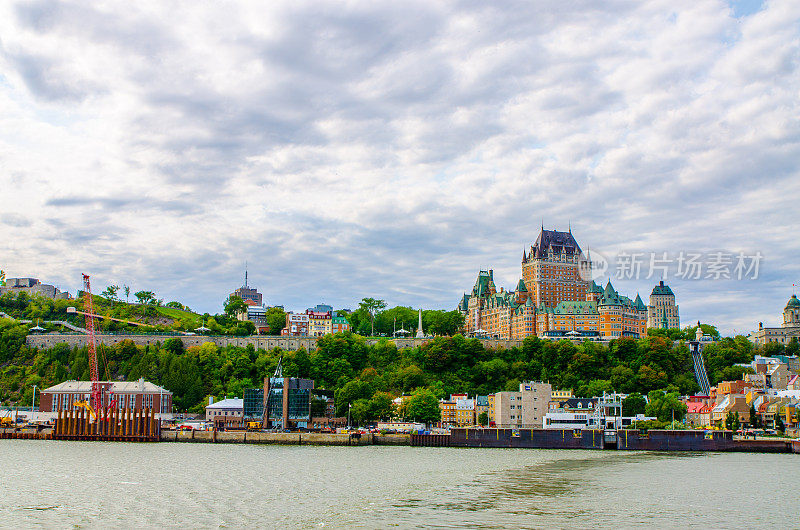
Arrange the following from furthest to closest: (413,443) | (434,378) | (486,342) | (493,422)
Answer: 1. (486,342)
2. (434,378)
3. (493,422)
4. (413,443)

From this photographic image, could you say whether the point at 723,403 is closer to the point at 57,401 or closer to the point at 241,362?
the point at 241,362

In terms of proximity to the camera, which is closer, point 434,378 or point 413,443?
point 413,443

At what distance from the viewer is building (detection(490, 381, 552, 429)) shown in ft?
383

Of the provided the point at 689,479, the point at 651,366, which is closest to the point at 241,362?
the point at 651,366

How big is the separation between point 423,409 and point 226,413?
30.8 metres

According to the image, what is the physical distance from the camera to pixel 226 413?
127 m

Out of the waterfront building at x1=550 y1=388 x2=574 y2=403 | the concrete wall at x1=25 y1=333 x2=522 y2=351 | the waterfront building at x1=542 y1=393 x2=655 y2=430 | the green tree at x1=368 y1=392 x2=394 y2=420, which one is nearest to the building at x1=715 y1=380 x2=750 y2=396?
the waterfront building at x1=542 y1=393 x2=655 y2=430

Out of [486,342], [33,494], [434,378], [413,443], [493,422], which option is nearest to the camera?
[33,494]

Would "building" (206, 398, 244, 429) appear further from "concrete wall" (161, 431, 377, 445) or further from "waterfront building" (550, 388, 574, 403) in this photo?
"waterfront building" (550, 388, 574, 403)

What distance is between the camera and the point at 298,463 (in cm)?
7031

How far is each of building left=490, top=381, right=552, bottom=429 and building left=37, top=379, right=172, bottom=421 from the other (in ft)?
180

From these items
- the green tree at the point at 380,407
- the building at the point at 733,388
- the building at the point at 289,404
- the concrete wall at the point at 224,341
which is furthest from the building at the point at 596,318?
the building at the point at 289,404

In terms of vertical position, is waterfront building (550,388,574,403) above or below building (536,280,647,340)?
below

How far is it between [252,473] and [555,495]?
23.3 meters
